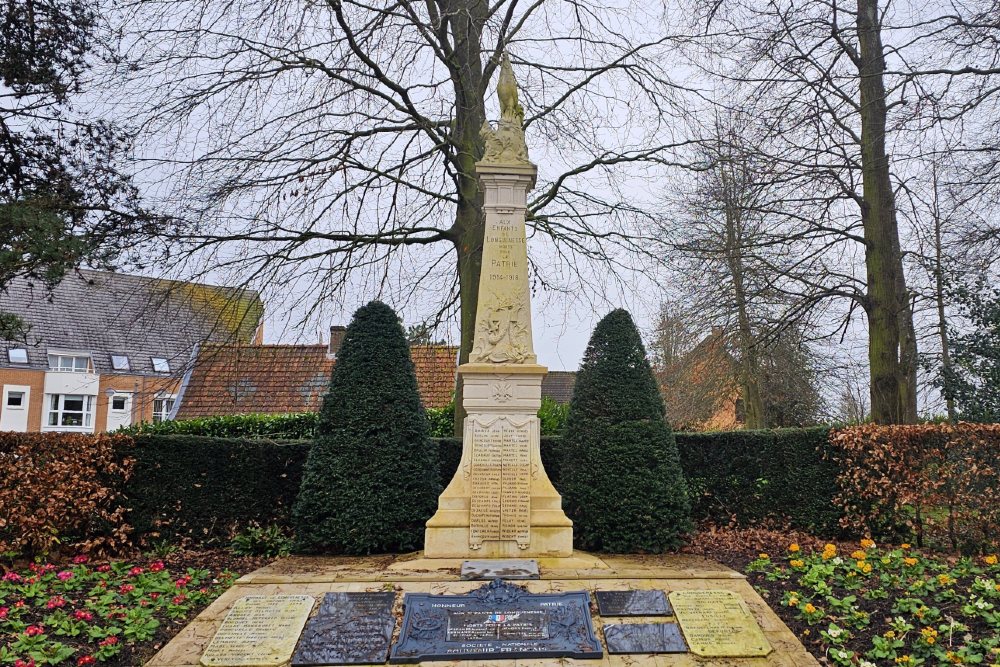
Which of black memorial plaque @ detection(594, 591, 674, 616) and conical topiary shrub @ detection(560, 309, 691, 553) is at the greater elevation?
conical topiary shrub @ detection(560, 309, 691, 553)

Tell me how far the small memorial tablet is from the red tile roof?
27.7 ft

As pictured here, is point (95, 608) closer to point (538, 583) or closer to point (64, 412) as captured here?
point (538, 583)

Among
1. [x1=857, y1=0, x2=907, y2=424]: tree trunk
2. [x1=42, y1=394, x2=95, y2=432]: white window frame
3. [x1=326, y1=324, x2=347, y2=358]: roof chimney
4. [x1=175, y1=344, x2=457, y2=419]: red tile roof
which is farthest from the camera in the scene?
[x1=42, y1=394, x2=95, y2=432]: white window frame

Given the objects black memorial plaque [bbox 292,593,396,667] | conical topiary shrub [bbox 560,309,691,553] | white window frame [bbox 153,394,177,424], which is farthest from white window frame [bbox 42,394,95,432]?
black memorial plaque [bbox 292,593,396,667]

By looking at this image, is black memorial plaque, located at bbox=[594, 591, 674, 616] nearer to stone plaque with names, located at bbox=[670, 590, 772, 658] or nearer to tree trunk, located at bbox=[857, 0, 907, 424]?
stone plaque with names, located at bbox=[670, 590, 772, 658]

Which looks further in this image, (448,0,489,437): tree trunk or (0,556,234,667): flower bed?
(448,0,489,437): tree trunk

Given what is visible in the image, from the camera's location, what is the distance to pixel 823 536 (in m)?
8.48

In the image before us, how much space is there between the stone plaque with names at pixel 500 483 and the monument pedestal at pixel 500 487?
10 mm

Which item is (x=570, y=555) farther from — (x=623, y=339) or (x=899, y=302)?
(x=899, y=302)

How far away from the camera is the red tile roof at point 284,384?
1541cm

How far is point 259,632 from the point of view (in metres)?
5.31

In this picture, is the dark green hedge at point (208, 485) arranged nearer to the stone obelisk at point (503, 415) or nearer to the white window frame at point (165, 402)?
the white window frame at point (165, 402)

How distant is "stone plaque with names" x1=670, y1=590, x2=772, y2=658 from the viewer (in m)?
5.11

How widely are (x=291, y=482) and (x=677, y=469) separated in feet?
15.3
